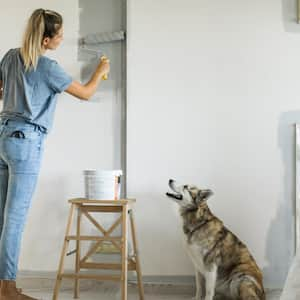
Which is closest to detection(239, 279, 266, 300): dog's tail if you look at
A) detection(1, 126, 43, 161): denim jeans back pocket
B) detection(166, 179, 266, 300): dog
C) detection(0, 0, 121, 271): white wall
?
detection(166, 179, 266, 300): dog

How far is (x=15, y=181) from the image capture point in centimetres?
195

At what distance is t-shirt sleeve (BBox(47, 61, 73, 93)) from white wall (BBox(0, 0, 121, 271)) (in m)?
0.87

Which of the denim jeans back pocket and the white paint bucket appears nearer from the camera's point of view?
the denim jeans back pocket

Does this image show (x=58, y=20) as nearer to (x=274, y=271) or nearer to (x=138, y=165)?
(x=138, y=165)

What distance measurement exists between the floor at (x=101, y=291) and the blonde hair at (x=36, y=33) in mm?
1408

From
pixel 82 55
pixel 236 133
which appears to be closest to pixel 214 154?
pixel 236 133

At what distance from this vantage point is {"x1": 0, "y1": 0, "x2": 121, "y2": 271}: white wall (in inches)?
115

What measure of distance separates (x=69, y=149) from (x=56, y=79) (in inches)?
38.1

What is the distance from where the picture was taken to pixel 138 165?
2826mm

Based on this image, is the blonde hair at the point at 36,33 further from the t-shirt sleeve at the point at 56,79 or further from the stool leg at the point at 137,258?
the stool leg at the point at 137,258

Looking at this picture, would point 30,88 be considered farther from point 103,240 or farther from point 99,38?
point 99,38

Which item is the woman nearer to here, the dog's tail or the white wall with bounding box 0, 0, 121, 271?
the white wall with bounding box 0, 0, 121, 271

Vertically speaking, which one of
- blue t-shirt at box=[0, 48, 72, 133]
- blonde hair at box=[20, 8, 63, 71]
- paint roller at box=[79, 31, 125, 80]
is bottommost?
blue t-shirt at box=[0, 48, 72, 133]

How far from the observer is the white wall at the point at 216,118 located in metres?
2.71
